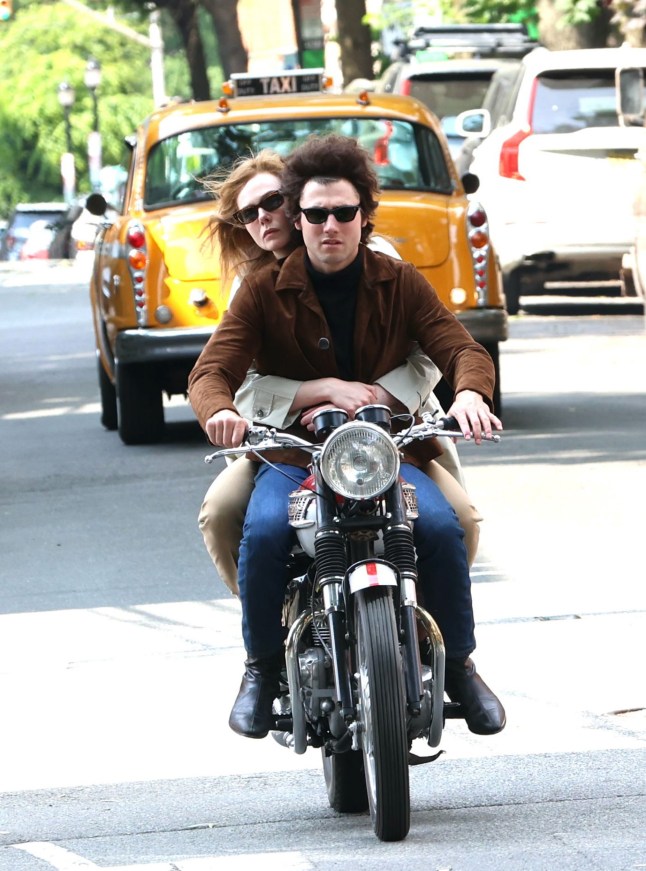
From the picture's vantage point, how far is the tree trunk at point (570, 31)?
31969mm

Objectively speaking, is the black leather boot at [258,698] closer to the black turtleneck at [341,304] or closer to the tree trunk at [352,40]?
the black turtleneck at [341,304]

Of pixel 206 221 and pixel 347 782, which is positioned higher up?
pixel 347 782

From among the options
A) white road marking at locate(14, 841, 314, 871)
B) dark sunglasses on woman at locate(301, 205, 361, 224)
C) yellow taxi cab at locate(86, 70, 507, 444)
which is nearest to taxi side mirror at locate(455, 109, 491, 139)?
yellow taxi cab at locate(86, 70, 507, 444)

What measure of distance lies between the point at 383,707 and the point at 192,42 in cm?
3585

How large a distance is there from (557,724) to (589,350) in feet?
41.0

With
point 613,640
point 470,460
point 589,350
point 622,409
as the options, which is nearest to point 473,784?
point 613,640

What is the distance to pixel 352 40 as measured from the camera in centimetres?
3706

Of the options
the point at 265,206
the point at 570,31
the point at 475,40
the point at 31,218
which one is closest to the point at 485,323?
the point at 265,206

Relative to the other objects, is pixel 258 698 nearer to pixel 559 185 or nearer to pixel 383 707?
pixel 383 707

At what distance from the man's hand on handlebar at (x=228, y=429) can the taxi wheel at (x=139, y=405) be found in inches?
319

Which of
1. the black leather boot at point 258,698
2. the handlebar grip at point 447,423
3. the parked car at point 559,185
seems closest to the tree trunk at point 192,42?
the parked car at point 559,185

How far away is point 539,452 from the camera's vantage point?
1241 cm

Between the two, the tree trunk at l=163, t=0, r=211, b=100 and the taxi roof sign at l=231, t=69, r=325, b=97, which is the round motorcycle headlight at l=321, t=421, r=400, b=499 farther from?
the tree trunk at l=163, t=0, r=211, b=100

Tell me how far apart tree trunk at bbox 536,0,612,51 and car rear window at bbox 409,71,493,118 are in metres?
4.23
